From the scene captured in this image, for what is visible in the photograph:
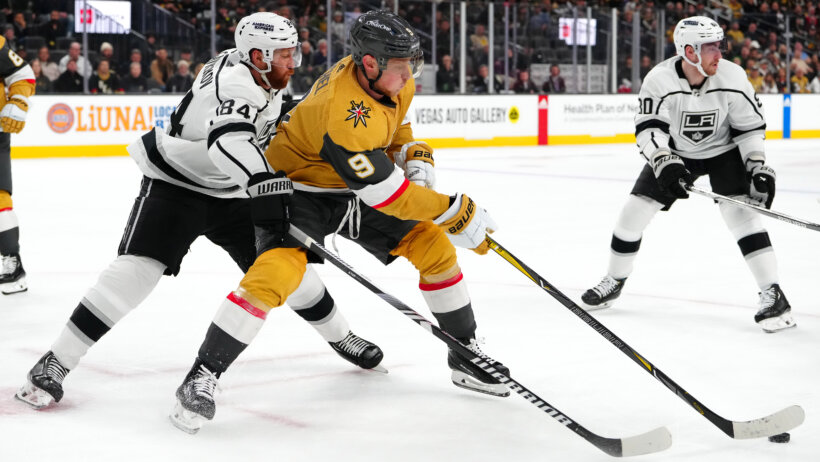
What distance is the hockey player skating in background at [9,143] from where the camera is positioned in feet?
13.2

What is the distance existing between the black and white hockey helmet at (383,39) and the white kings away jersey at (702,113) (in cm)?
148

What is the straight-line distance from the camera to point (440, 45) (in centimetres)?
1274

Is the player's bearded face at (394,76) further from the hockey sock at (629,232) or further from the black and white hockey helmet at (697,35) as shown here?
the hockey sock at (629,232)

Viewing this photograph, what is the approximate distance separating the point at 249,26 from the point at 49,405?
107 cm

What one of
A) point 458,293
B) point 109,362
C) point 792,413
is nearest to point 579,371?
point 458,293

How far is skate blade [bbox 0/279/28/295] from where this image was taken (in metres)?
3.98

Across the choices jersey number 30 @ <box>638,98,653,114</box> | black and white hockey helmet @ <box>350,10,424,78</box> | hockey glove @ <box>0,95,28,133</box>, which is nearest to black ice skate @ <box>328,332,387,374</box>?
black and white hockey helmet @ <box>350,10,424,78</box>

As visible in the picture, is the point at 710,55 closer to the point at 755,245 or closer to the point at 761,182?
the point at 761,182

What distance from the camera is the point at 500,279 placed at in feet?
14.6

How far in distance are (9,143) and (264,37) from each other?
6.64ft

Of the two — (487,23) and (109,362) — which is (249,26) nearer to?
(109,362)

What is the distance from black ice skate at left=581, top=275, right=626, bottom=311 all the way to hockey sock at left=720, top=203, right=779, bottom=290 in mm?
478

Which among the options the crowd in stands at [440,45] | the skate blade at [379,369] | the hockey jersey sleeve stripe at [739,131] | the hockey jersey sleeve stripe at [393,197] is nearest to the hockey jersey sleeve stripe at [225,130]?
the hockey jersey sleeve stripe at [393,197]

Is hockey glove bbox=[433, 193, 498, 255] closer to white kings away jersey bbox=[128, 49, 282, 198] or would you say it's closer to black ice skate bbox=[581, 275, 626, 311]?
white kings away jersey bbox=[128, 49, 282, 198]
